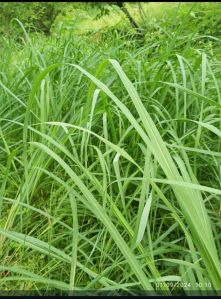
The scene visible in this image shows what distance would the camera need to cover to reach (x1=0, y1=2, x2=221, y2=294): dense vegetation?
947mm

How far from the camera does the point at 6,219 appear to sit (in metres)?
1.33

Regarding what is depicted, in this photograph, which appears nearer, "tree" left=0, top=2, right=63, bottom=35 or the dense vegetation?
the dense vegetation

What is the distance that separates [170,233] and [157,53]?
1213 millimetres

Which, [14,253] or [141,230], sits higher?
A: [141,230]

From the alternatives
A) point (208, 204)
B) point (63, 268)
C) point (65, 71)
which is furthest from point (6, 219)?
point (65, 71)

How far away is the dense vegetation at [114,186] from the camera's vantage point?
0.95 m

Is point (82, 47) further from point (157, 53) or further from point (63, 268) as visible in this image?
point (63, 268)

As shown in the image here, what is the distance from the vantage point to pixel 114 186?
132cm
